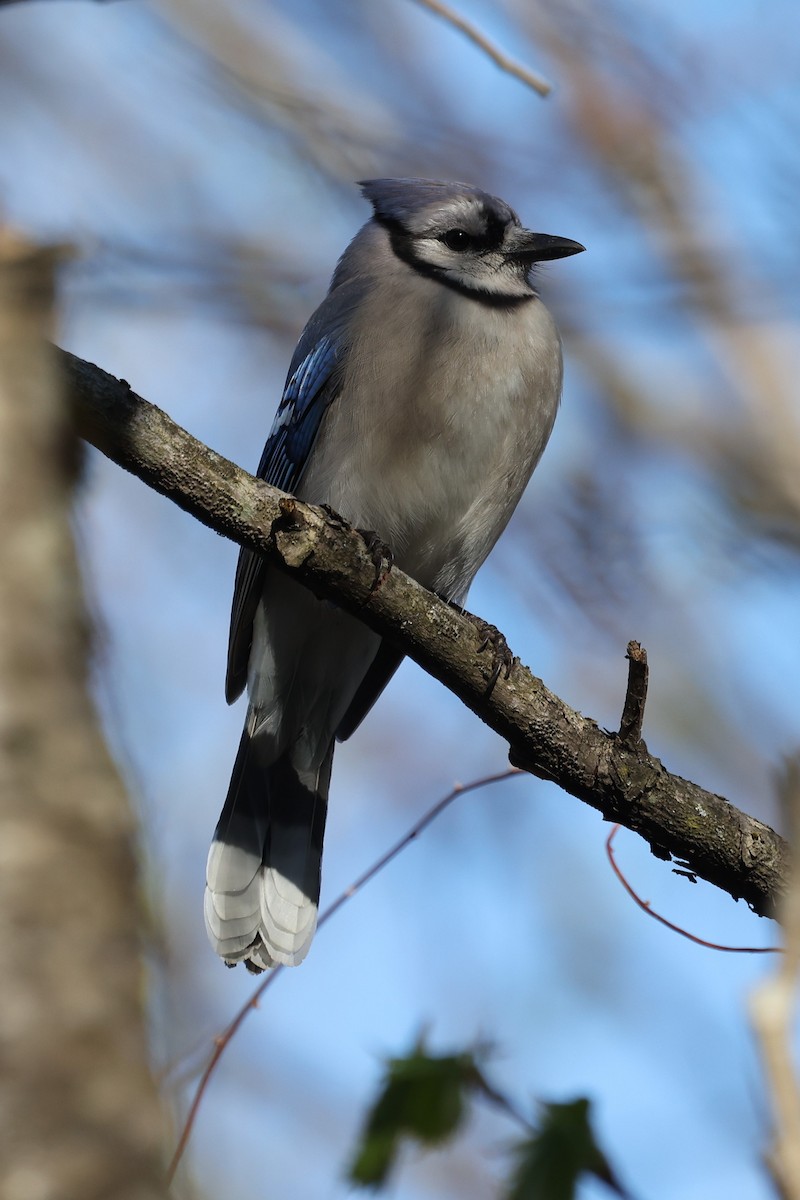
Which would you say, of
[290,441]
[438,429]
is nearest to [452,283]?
[438,429]

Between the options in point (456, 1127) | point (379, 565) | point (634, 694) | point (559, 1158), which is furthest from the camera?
point (379, 565)

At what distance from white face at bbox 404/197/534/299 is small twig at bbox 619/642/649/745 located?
219 cm

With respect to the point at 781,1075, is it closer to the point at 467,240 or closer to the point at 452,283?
the point at 452,283

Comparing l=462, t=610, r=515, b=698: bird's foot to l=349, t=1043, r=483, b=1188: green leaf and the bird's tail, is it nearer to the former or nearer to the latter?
l=349, t=1043, r=483, b=1188: green leaf

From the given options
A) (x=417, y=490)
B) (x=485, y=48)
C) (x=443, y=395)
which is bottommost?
(x=417, y=490)

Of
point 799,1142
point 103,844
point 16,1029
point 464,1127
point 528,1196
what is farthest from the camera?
point 464,1127

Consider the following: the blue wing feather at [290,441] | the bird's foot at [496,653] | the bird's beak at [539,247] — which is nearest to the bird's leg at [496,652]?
the bird's foot at [496,653]

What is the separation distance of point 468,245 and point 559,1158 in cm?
354

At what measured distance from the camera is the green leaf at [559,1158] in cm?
238

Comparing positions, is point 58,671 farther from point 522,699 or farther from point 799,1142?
point 522,699

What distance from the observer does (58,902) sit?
1.13m

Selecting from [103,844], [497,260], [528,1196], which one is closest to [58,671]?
[103,844]

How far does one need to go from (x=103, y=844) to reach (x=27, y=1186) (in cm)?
30

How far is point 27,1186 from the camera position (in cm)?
101
